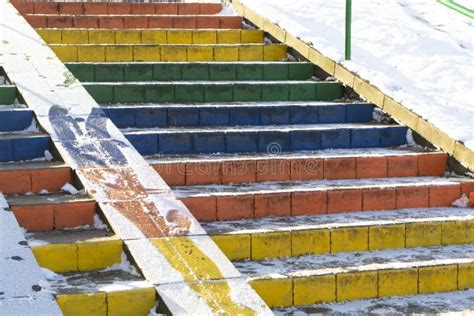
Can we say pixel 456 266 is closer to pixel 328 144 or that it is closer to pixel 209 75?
pixel 328 144

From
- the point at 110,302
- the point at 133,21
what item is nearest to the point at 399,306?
the point at 110,302

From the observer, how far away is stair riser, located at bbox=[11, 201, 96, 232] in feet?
15.7

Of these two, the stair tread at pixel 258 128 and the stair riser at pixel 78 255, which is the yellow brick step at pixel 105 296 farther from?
the stair tread at pixel 258 128

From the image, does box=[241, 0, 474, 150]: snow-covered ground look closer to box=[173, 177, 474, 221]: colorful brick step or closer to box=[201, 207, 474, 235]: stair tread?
box=[173, 177, 474, 221]: colorful brick step

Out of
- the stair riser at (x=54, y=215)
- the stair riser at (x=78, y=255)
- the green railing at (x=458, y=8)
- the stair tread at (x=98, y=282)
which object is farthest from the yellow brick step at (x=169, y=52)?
the stair tread at (x=98, y=282)

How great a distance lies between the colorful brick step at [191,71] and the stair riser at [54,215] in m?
2.83

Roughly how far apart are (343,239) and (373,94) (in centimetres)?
252

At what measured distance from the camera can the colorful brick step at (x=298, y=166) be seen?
5.95 meters

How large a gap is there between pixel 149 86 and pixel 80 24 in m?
2.05

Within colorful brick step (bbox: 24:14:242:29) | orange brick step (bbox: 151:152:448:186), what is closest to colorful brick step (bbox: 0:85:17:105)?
orange brick step (bbox: 151:152:448:186)

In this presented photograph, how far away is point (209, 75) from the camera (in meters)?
7.92

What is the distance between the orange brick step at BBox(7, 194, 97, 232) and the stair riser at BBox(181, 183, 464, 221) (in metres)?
0.72

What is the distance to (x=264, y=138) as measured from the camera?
261 inches

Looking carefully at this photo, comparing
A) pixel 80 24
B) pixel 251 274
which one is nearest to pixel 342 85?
pixel 80 24
